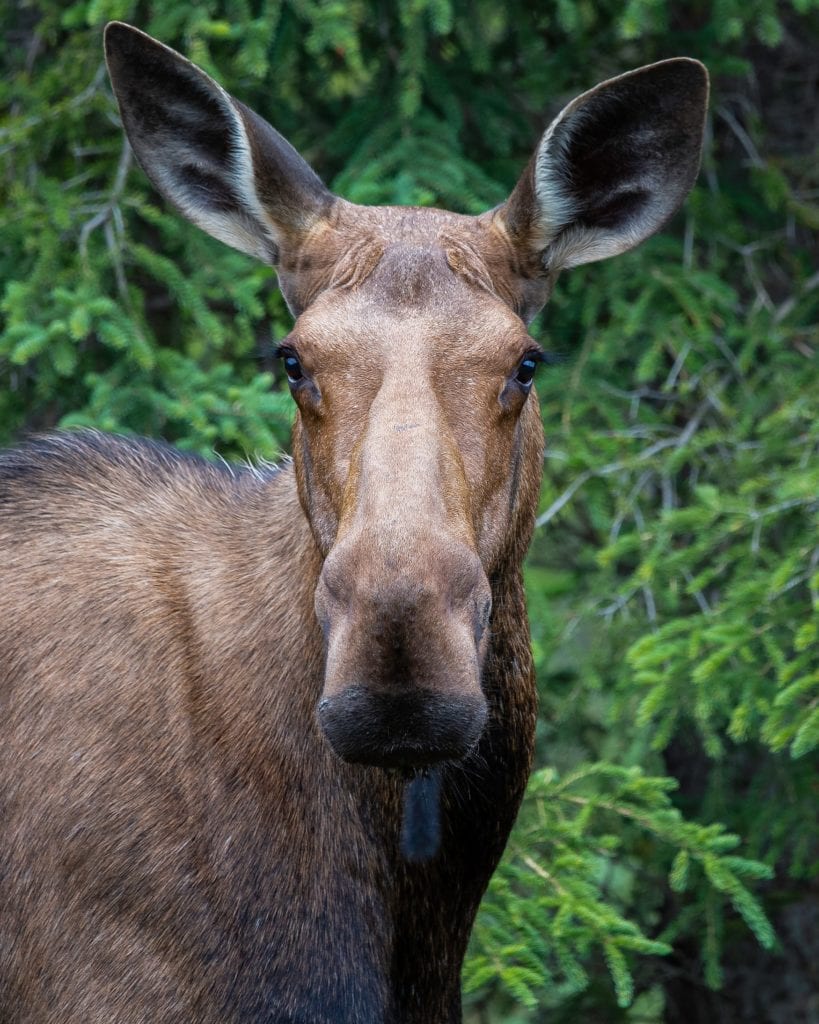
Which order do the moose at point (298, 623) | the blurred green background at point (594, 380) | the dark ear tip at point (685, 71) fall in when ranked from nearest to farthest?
1. the moose at point (298, 623)
2. the dark ear tip at point (685, 71)
3. the blurred green background at point (594, 380)

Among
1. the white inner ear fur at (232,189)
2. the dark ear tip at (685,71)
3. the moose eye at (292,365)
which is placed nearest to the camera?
the moose eye at (292,365)

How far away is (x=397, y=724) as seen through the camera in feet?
10.1

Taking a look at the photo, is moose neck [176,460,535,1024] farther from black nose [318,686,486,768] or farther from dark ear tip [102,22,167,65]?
dark ear tip [102,22,167,65]

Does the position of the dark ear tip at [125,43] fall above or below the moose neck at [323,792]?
above

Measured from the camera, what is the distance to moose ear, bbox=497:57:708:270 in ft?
13.5

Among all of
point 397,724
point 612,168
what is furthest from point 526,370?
point 397,724

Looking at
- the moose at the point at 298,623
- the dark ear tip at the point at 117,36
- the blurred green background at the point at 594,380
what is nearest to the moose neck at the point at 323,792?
the moose at the point at 298,623

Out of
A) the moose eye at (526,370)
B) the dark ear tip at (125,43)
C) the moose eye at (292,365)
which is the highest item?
the dark ear tip at (125,43)

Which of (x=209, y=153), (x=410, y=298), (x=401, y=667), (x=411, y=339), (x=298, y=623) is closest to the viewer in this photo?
(x=401, y=667)

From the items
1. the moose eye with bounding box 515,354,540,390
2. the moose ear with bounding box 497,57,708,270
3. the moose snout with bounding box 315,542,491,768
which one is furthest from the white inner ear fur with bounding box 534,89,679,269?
the moose snout with bounding box 315,542,491,768

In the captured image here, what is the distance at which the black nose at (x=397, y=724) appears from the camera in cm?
307

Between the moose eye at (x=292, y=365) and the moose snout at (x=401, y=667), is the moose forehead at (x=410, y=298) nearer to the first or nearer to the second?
the moose eye at (x=292, y=365)

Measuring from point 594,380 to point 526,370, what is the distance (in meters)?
3.22

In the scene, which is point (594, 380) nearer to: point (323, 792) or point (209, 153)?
point (209, 153)
